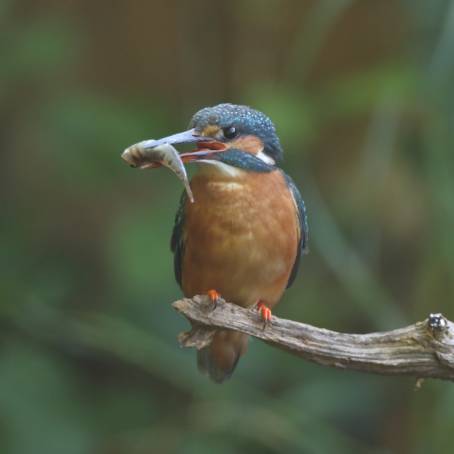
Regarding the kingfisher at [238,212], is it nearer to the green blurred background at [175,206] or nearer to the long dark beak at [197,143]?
the long dark beak at [197,143]

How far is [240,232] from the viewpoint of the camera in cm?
283

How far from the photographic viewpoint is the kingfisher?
9.21 ft

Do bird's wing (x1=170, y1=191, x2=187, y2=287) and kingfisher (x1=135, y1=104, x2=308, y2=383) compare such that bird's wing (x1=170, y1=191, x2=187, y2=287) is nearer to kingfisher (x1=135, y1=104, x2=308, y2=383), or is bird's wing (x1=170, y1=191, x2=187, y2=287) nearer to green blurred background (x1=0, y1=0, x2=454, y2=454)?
kingfisher (x1=135, y1=104, x2=308, y2=383)

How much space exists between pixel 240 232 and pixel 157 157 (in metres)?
0.41

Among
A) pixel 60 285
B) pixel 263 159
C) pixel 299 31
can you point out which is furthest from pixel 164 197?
pixel 299 31

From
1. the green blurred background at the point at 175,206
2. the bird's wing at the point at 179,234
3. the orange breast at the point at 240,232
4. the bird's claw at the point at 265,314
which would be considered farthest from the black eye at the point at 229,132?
the green blurred background at the point at 175,206


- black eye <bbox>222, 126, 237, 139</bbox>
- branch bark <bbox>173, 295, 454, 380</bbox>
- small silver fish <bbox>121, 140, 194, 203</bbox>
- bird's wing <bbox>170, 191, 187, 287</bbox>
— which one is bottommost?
branch bark <bbox>173, 295, 454, 380</bbox>

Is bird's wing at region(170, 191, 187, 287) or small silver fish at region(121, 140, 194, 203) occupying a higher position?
bird's wing at region(170, 191, 187, 287)

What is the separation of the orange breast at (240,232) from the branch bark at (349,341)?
0.27 metres

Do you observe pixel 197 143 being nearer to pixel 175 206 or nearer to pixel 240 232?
pixel 240 232

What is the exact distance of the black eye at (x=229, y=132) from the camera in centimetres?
280

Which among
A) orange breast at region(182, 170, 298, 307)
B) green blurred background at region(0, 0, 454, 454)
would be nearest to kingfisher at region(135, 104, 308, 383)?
orange breast at region(182, 170, 298, 307)

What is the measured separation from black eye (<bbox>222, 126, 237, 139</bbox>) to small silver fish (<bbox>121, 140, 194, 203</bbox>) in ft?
0.95

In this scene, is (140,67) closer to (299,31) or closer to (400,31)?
(299,31)
